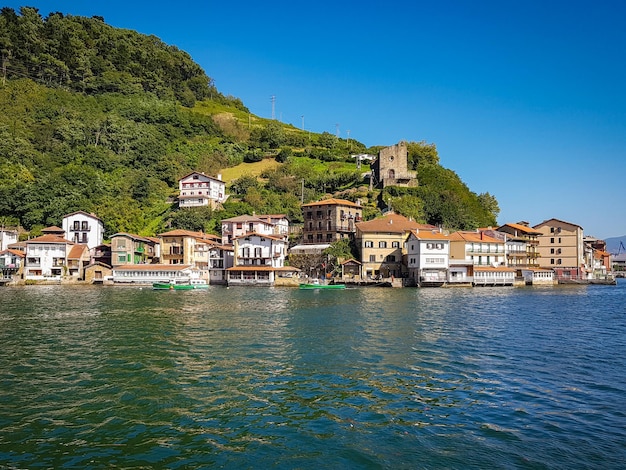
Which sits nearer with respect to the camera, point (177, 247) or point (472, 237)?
point (472, 237)

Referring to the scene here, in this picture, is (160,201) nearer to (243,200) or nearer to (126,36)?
(243,200)

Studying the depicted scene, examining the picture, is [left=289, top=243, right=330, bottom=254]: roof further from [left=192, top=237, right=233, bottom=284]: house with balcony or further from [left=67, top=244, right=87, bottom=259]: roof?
[left=67, top=244, right=87, bottom=259]: roof

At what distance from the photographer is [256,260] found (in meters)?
70.9

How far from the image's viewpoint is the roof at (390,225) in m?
70.4

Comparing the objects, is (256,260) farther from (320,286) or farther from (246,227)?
(320,286)

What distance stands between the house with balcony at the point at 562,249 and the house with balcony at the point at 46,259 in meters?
82.7

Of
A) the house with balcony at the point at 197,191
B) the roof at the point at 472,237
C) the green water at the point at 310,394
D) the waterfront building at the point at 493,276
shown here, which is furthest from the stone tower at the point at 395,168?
the green water at the point at 310,394

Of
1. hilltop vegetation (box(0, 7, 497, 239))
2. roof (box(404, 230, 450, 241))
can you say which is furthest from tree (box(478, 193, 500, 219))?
roof (box(404, 230, 450, 241))

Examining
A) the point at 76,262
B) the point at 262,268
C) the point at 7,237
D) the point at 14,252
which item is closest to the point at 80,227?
the point at 76,262

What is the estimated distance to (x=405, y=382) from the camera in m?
17.2

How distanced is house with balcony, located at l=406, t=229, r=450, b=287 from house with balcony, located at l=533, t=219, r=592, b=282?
102 feet

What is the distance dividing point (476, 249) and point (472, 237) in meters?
2.07

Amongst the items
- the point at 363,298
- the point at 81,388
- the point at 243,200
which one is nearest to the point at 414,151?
the point at 243,200

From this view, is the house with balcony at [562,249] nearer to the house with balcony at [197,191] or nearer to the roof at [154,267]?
the house with balcony at [197,191]
